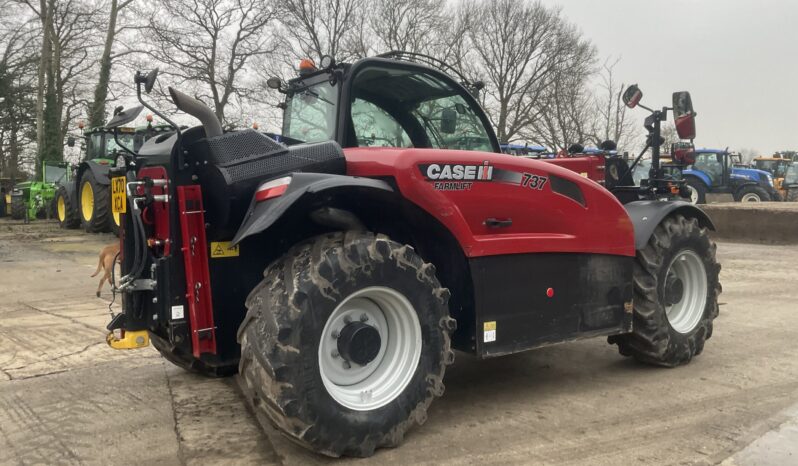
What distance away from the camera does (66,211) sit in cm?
Result: 1620

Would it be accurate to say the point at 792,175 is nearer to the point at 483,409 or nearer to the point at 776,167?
the point at 776,167

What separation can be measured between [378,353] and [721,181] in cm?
2381

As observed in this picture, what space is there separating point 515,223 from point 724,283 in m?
7.06

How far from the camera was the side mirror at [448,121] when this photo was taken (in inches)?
173

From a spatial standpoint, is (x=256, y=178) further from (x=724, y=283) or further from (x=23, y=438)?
(x=724, y=283)

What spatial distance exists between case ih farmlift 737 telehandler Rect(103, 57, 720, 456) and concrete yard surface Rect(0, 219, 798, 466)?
347 millimetres

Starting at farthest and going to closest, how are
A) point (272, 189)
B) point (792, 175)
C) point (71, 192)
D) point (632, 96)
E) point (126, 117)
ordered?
point (792, 175) < point (71, 192) < point (632, 96) < point (126, 117) < point (272, 189)

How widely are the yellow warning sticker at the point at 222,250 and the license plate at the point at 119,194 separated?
585 millimetres

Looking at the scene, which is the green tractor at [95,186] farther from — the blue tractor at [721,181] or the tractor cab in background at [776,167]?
the tractor cab in background at [776,167]

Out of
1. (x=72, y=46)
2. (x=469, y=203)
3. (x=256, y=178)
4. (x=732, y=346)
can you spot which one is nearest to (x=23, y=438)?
(x=256, y=178)

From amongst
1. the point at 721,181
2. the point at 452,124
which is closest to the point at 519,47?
the point at 721,181

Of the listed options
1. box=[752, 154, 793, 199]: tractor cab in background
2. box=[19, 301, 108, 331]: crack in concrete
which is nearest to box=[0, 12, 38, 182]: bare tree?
box=[19, 301, 108, 331]: crack in concrete

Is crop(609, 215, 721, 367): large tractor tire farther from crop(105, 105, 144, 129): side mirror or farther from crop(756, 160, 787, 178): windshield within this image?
crop(756, 160, 787, 178): windshield

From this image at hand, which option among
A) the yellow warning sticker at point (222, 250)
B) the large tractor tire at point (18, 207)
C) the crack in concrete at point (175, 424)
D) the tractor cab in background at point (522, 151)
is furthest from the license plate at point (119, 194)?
the large tractor tire at point (18, 207)
